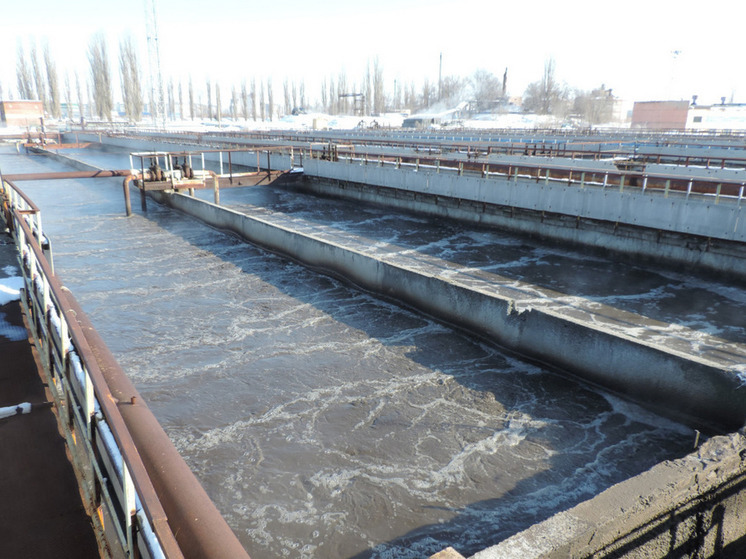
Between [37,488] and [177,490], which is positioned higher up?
[177,490]

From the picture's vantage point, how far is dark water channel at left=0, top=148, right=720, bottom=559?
6.81 m

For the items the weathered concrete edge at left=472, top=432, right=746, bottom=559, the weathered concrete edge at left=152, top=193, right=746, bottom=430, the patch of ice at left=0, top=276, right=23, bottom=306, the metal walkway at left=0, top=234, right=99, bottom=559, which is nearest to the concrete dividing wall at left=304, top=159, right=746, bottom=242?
the weathered concrete edge at left=152, top=193, right=746, bottom=430

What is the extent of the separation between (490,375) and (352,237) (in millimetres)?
12049

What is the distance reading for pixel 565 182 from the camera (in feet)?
67.6

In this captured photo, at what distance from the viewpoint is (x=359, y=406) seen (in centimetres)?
914

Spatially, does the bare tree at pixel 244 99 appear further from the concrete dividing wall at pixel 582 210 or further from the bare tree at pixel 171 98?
the concrete dividing wall at pixel 582 210

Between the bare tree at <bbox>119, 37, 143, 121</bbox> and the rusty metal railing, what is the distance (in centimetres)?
9403

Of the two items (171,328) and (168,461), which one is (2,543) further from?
(171,328)

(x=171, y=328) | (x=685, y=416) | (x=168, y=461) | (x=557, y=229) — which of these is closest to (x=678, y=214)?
(x=557, y=229)

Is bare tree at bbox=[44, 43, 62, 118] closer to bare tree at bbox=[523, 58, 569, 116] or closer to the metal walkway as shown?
bare tree at bbox=[523, 58, 569, 116]

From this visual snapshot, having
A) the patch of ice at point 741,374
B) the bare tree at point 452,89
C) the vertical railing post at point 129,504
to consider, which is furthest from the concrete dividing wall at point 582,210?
the bare tree at point 452,89

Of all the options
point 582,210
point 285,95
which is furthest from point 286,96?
point 582,210

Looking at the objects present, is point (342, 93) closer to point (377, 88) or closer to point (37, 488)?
point (377, 88)

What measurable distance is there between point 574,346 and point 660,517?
4.74 metres
